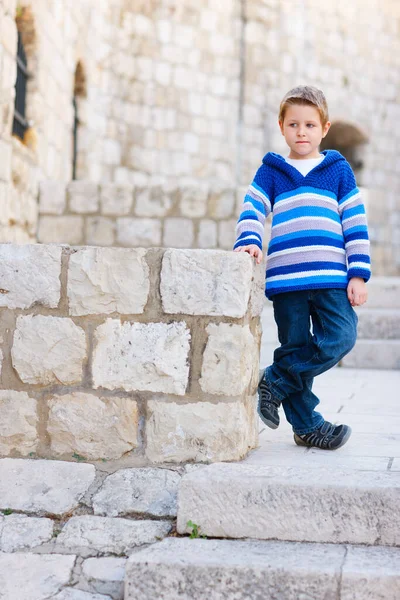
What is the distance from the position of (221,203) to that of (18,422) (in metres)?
4.71

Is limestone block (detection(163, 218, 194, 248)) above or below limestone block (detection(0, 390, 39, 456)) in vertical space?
above

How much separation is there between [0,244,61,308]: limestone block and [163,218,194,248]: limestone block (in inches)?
174

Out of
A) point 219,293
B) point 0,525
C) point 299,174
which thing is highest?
point 299,174

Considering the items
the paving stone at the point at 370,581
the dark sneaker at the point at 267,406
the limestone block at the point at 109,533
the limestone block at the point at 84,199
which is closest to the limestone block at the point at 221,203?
the limestone block at the point at 84,199

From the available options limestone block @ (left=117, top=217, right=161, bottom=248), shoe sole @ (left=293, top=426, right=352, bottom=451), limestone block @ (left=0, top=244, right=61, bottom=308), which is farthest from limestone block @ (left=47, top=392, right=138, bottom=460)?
limestone block @ (left=117, top=217, right=161, bottom=248)

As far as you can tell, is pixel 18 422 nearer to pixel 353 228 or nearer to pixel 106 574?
pixel 106 574

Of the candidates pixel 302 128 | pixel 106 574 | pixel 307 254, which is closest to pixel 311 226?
pixel 307 254

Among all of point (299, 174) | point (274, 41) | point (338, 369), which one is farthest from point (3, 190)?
point (274, 41)

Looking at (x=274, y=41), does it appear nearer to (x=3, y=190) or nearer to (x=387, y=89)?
(x=387, y=89)

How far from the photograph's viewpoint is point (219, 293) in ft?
9.04

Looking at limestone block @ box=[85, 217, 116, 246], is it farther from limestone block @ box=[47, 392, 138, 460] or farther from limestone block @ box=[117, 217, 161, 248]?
limestone block @ box=[47, 392, 138, 460]

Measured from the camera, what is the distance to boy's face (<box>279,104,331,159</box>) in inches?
115

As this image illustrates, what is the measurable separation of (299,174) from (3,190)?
11.7 ft

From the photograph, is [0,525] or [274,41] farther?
[274,41]
